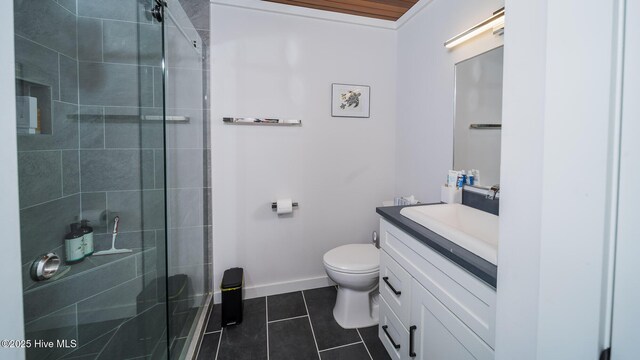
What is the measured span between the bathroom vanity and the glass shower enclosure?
1214 millimetres

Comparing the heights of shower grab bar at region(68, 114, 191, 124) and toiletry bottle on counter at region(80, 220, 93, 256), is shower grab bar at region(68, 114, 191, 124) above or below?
above

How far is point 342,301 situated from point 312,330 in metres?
0.28

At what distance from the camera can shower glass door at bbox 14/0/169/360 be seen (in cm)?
110

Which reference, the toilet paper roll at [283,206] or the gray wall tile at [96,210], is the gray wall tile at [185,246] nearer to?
the gray wall tile at [96,210]

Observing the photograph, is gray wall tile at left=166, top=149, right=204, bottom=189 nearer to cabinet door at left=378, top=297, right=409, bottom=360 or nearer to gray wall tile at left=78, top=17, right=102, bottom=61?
gray wall tile at left=78, top=17, right=102, bottom=61

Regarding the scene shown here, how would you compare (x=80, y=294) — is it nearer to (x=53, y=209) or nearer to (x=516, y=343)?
(x=53, y=209)

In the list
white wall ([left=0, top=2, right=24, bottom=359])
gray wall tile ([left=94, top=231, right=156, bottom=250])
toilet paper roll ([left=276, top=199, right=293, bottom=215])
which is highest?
white wall ([left=0, top=2, right=24, bottom=359])

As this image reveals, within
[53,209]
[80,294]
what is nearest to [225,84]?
[53,209]

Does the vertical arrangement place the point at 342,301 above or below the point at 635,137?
below

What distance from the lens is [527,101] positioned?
0.42 metres

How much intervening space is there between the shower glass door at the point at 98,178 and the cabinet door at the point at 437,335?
4.11ft

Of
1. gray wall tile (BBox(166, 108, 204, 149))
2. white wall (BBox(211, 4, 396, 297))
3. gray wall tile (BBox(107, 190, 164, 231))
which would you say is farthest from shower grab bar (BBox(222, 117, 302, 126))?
gray wall tile (BBox(107, 190, 164, 231))

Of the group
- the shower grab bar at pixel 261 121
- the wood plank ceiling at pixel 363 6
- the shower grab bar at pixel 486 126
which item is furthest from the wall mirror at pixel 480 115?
the shower grab bar at pixel 261 121

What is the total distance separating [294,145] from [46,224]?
1487 millimetres
